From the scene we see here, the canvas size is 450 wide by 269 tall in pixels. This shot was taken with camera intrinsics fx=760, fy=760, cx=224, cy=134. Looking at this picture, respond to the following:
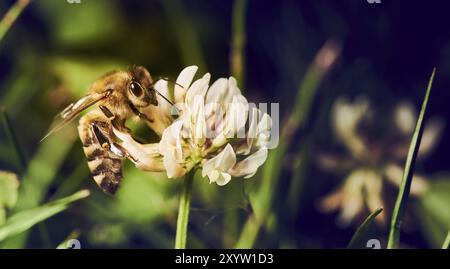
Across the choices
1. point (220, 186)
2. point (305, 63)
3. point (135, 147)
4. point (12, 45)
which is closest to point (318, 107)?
point (305, 63)

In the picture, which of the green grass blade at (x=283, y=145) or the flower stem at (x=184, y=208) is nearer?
the flower stem at (x=184, y=208)

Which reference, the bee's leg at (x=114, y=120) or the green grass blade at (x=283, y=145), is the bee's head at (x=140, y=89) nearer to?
the bee's leg at (x=114, y=120)

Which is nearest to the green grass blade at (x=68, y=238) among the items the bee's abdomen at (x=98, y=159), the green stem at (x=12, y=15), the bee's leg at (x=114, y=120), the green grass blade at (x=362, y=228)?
the bee's abdomen at (x=98, y=159)

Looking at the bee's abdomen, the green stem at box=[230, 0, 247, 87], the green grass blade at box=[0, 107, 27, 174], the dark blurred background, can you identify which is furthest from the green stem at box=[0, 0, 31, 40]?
the green stem at box=[230, 0, 247, 87]

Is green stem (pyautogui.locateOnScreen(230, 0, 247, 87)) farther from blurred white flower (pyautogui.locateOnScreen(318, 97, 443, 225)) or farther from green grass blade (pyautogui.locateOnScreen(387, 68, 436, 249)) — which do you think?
green grass blade (pyautogui.locateOnScreen(387, 68, 436, 249))

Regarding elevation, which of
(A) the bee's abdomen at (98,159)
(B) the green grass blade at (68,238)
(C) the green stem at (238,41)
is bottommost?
(B) the green grass blade at (68,238)

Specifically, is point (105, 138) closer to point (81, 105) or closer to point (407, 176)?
point (81, 105)

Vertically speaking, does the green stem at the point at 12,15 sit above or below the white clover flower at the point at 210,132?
above
